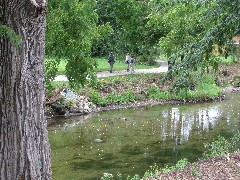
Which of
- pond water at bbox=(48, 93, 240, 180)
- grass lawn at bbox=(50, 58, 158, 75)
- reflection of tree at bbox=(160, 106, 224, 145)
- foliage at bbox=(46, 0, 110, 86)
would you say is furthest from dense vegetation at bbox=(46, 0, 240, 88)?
grass lawn at bbox=(50, 58, 158, 75)

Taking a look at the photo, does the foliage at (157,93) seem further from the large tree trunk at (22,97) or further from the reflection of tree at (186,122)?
the large tree trunk at (22,97)

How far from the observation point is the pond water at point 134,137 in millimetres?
12406

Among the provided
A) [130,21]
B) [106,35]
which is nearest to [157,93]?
[130,21]

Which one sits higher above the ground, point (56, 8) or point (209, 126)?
point (56, 8)

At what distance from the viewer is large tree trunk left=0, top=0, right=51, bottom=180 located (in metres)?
4.71

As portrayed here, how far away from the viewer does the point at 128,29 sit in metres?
29.0

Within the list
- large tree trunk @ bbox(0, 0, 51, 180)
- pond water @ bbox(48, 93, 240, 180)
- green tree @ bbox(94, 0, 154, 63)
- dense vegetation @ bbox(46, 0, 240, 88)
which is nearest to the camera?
large tree trunk @ bbox(0, 0, 51, 180)

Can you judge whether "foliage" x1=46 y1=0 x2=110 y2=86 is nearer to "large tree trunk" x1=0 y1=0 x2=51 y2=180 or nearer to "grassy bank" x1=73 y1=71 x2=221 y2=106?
"grassy bank" x1=73 y1=71 x2=221 y2=106

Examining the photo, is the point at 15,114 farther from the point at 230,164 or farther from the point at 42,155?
the point at 230,164

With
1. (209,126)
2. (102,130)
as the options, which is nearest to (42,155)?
(102,130)

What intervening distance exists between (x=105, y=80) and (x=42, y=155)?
807 inches

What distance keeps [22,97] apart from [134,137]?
37.9ft

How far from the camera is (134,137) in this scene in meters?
16.1

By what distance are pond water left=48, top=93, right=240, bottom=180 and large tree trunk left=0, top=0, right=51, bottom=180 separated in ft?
21.5
